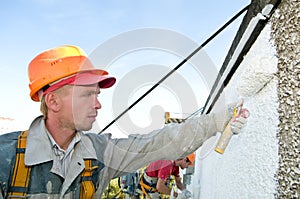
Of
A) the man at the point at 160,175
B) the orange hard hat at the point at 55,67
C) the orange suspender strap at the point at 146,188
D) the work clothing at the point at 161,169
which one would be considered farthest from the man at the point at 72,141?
the orange suspender strap at the point at 146,188

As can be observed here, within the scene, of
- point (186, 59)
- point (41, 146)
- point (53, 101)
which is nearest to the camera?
point (41, 146)

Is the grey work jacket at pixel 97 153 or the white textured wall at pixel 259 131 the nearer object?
the white textured wall at pixel 259 131

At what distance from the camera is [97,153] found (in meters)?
2.03

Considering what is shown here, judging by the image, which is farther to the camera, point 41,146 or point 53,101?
point 53,101

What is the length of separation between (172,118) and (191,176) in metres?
1.32

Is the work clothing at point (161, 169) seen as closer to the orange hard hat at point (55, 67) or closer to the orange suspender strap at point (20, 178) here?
the orange hard hat at point (55, 67)

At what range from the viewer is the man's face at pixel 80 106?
195 cm

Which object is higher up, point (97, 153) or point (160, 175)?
point (97, 153)

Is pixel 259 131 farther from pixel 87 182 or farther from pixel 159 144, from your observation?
pixel 87 182

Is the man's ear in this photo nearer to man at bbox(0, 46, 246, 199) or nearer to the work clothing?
man at bbox(0, 46, 246, 199)

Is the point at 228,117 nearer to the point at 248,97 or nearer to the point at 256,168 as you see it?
the point at 248,97

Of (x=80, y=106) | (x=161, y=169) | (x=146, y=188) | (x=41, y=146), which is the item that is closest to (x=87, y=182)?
(x=41, y=146)

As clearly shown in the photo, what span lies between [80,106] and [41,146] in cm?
32

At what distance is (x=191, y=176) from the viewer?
22.5 ft
